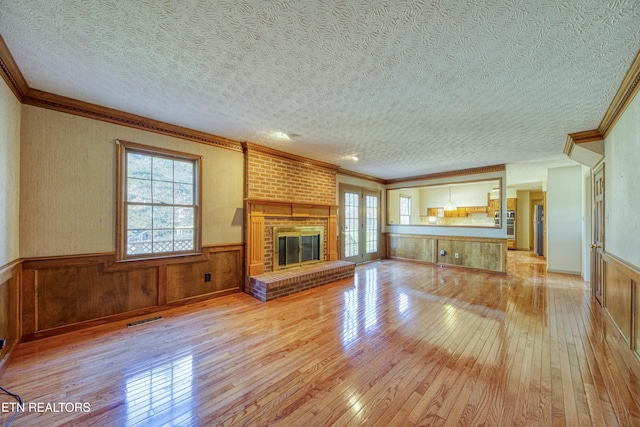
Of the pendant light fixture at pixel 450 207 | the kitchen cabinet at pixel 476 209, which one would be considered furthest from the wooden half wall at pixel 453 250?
the kitchen cabinet at pixel 476 209

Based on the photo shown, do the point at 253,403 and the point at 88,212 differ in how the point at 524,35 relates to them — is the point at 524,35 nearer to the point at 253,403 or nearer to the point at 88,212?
the point at 253,403

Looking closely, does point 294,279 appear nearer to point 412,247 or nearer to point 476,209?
point 412,247

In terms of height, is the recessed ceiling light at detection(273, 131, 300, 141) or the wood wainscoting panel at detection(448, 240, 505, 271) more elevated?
the recessed ceiling light at detection(273, 131, 300, 141)

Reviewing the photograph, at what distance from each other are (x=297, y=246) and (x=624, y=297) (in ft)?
14.2

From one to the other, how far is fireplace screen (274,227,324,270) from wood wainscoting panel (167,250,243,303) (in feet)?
2.36

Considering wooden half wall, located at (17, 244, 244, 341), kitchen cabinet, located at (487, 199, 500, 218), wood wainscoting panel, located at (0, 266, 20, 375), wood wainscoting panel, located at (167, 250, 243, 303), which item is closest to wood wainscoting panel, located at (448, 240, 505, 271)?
kitchen cabinet, located at (487, 199, 500, 218)

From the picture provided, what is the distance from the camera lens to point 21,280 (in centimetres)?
250

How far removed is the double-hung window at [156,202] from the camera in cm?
313

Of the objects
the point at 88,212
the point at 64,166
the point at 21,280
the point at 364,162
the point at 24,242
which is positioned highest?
the point at 364,162

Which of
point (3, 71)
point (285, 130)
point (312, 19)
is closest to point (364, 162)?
point (285, 130)

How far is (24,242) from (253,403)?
287 centimetres

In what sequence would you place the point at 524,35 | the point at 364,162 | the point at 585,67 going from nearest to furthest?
the point at 524,35
the point at 585,67
the point at 364,162

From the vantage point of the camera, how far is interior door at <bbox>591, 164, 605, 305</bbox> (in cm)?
354

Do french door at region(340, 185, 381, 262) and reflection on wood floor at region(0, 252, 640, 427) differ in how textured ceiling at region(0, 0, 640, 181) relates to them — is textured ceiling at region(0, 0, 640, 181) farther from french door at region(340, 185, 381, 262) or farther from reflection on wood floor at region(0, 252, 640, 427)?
french door at region(340, 185, 381, 262)
